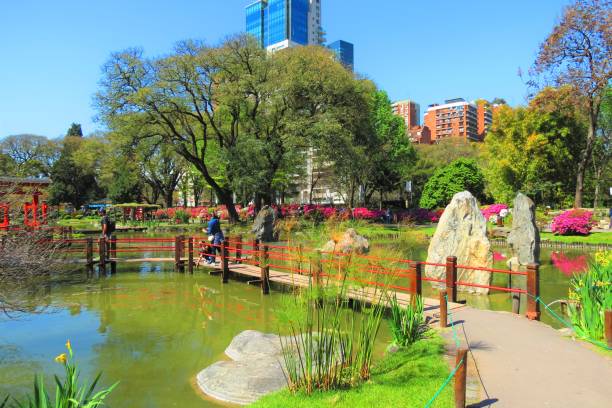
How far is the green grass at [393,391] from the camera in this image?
4.54 m

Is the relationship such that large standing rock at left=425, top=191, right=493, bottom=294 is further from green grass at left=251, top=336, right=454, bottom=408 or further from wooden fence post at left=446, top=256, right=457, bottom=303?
green grass at left=251, top=336, right=454, bottom=408

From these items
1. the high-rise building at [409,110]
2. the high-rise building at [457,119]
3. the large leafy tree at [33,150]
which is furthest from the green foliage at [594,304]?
the high-rise building at [409,110]

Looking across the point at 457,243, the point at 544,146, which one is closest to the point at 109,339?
the point at 457,243

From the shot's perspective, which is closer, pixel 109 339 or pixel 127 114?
pixel 109 339

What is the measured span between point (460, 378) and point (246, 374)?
2.84 meters

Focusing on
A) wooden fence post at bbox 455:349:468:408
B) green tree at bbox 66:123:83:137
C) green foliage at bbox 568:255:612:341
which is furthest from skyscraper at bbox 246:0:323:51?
wooden fence post at bbox 455:349:468:408

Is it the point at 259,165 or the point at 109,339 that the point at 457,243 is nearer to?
the point at 109,339

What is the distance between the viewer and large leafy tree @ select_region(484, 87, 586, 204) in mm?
33281

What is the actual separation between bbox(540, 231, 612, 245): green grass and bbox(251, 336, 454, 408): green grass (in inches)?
733

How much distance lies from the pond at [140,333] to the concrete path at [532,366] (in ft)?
5.62

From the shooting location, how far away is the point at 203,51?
27031mm

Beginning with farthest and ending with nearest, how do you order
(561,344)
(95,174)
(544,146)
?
(95,174) < (544,146) < (561,344)

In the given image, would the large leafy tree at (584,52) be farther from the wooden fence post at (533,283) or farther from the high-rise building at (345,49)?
the high-rise building at (345,49)

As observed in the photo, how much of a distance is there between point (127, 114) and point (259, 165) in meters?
8.09
